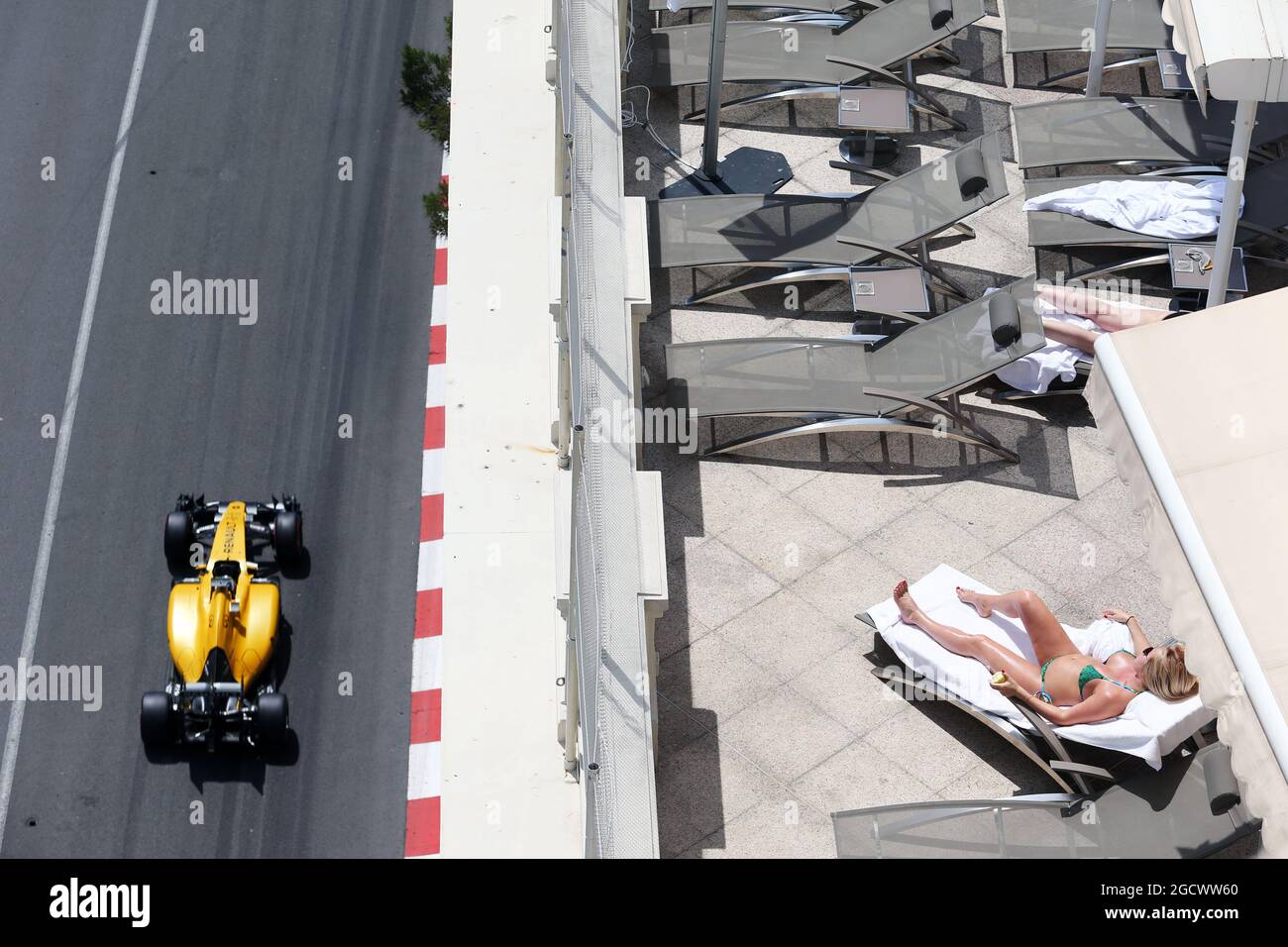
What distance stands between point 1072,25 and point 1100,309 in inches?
152

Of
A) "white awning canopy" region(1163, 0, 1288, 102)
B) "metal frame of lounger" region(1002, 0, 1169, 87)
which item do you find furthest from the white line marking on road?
"white awning canopy" region(1163, 0, 1288, 102)

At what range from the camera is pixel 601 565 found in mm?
8773

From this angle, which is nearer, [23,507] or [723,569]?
[723,569]

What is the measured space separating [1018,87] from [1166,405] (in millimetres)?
6720

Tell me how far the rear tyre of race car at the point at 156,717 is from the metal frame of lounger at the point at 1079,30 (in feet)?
29.4

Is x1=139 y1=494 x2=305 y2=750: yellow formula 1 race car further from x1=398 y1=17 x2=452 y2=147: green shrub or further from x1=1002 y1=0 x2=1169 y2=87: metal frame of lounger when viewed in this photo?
x1=1002 y1=0 x2=1169 y2=87: metal frame of lounger

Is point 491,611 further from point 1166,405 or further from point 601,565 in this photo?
point 1166,405

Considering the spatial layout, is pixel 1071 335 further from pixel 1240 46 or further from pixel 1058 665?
pixel 1058 665

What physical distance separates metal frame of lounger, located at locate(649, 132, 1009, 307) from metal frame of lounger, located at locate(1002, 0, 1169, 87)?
2.04m

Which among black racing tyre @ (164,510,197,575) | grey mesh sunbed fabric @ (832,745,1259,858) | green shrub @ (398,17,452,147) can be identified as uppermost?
green shrub @ (398,17,452,147)

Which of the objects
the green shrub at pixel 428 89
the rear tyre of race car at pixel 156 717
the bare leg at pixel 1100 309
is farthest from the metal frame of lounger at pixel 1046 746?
the green shrub at pixel 428 89

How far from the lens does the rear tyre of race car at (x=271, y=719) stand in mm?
11711

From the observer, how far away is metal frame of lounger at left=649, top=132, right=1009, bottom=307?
11.8 m
